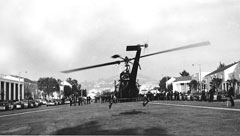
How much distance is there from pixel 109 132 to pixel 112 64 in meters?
11.4

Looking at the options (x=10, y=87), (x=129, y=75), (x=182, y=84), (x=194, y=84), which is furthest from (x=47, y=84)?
(x=129, y=75)

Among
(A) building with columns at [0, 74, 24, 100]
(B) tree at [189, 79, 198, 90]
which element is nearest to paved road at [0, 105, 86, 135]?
(A) building with columns at [0, 74, 24, 100]

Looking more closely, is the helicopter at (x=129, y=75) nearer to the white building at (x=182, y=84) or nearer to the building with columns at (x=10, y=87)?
the building with columns at (x=10, y=87)

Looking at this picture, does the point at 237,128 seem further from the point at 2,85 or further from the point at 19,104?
the point at 2,85

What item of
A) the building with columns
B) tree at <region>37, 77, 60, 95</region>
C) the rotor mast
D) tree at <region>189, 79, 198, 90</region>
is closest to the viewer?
the rotor mast

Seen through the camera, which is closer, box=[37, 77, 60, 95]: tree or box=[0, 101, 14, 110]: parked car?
box=[0, 101, 14, 110]: parked car

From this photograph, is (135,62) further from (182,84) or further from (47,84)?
(182,84)

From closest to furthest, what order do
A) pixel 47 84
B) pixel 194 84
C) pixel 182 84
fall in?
pixel 194 84, pixel 47 84, pixel 182 84

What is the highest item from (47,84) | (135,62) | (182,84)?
(47,84)

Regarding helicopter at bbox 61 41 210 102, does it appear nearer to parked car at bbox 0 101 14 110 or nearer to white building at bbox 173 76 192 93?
parked car at bbox 0 101 14 110

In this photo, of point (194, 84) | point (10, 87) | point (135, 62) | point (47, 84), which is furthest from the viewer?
point (47, 84)

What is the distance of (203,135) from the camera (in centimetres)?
1345

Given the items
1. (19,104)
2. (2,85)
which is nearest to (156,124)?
(19,104)

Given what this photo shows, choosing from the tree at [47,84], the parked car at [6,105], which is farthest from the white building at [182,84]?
the parked car at [6,105]
